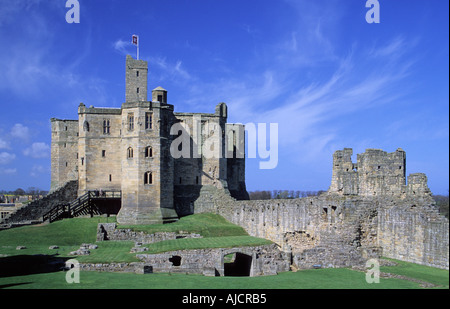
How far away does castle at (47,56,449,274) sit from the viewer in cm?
2366

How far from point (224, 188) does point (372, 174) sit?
24580mm

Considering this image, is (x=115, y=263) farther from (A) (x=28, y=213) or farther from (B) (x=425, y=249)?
(A) (x=28, y=213)

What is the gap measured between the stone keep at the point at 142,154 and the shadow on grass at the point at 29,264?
15713 millimetres

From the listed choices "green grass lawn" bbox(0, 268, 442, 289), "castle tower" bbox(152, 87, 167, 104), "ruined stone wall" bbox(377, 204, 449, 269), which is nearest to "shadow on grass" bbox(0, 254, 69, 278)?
"green grass lawn" bbox(0, 268, 442, 289)

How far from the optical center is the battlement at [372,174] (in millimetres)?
26109

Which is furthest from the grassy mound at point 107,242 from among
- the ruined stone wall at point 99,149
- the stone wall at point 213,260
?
the ruined stone wall at point 99,149

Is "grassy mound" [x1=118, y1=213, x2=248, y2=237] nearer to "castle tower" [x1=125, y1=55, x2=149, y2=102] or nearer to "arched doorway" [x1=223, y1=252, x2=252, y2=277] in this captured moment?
"arched doorway" [x1=223, y1=252, x2=252, y2=277]

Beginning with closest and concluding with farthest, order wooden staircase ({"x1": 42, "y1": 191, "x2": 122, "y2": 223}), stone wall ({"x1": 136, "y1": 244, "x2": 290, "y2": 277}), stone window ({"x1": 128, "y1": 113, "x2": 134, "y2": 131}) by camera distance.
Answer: stone wall ({"x1": 136, "y1": 244, "x2": 290, "y2": 277}) < stone window ({"x1": 128, "y1": 113, "x2": 134, "y2": 131}) < wooden staircase ({"x1": 42, "y1": 191, "x2": 122, "y2": 223})

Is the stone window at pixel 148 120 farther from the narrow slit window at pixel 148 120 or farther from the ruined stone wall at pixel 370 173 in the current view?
the ruined stone wall at pixel 370 173

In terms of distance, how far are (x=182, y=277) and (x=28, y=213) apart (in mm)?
28913

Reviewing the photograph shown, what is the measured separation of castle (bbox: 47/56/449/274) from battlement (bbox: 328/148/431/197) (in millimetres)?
59

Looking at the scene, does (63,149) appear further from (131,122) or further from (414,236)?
(414,236)

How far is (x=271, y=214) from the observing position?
1457 inches
